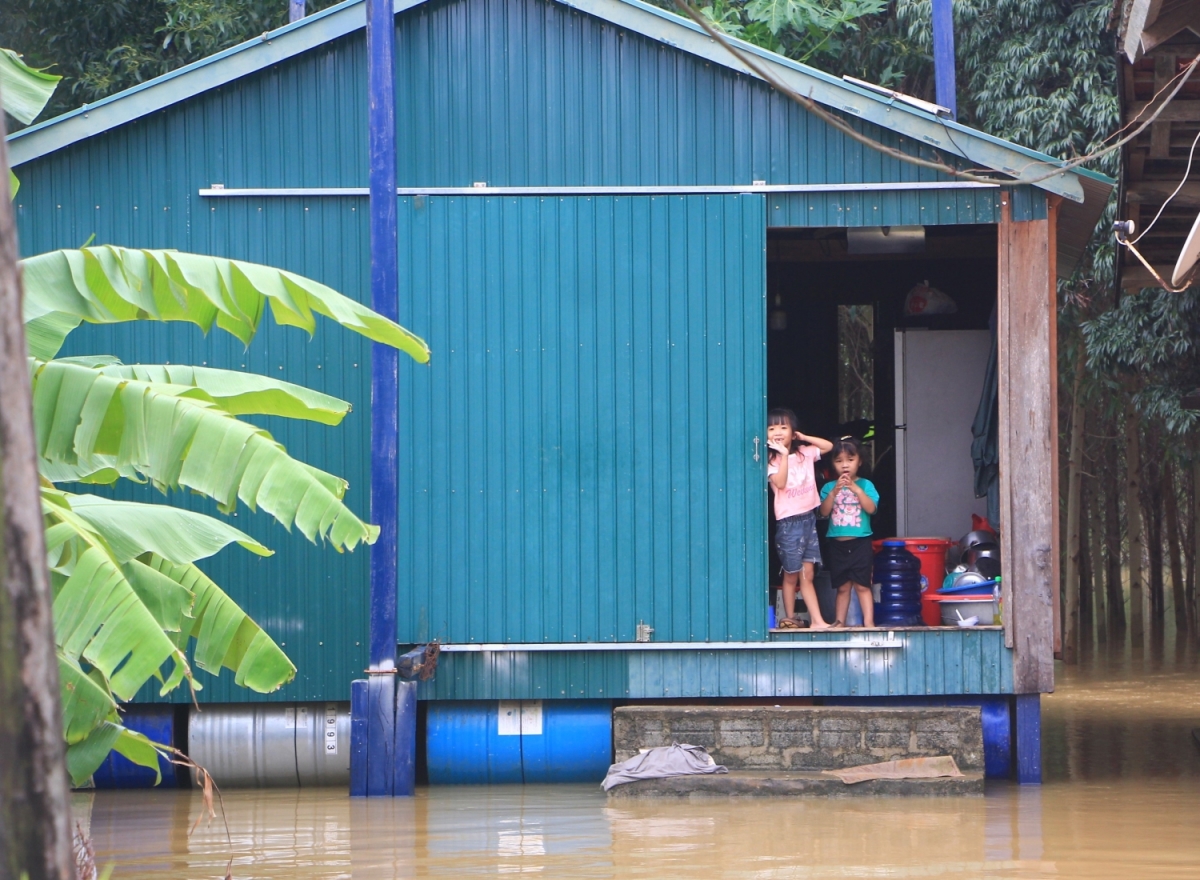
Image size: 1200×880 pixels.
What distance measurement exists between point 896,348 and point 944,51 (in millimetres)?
2633

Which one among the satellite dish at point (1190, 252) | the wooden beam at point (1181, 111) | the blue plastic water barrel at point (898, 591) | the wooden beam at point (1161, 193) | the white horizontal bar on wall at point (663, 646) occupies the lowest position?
the white horizontal bar on wall at point (663, 646)

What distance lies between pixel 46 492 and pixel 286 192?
147 inches

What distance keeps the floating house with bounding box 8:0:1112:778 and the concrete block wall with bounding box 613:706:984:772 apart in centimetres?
25

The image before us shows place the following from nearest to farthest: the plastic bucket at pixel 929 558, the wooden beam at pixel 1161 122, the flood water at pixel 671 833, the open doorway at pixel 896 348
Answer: the flood water at pixel 671 833 < the wooden beam at pixel 1161 122 < the plastic bucket at pixel 929 558 < the open doorway at pixel 896 348

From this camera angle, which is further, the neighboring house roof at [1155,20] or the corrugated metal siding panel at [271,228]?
the corrugated metal siding panel at [271,228]

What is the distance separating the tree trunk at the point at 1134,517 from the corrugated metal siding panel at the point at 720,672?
9.26 meters

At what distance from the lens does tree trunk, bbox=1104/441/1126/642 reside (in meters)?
19.5

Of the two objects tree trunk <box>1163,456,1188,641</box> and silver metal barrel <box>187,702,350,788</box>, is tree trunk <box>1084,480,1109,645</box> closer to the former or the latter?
tree trunk <box>1163,456,1188,641</box>

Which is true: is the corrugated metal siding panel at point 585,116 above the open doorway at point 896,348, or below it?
above

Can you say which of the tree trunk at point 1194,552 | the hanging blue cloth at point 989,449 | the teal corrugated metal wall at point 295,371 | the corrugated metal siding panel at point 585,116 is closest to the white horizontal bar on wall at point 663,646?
the teal corrugated metal wall at point 295,371

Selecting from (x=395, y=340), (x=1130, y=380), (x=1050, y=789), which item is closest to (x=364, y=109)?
(x=395, y=340)

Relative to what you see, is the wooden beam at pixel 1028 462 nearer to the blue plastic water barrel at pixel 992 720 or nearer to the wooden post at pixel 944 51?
the blue plastic water barrel at pixel 992 720

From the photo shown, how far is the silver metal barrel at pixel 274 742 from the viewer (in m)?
8.05

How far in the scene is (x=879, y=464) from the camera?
11.4 m
